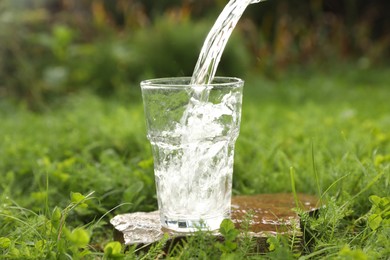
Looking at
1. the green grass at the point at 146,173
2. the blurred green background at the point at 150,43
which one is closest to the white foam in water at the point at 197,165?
the green grass at the point at 146,173

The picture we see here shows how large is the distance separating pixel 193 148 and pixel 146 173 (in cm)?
79

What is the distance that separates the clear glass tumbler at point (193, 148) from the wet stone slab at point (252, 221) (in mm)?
68

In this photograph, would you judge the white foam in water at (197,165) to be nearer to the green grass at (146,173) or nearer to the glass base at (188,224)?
the glass base at (188,224)

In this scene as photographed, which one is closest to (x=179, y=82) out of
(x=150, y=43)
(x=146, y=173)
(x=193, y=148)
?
(x=193, y=148)

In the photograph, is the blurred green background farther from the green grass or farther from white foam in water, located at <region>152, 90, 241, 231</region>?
white foam in water, located at <region>152, 90, 241, 231</region>

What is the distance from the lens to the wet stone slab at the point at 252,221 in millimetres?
1851

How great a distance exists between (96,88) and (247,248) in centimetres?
419

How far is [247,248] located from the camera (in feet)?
5.62

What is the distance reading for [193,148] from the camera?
188 centimetres

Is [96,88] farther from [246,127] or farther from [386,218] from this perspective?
[386,218]

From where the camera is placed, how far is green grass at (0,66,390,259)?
1.79m

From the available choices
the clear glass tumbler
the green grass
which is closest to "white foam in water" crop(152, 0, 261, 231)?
the clear glass tumbler

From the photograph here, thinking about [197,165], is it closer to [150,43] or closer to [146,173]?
[146,173]

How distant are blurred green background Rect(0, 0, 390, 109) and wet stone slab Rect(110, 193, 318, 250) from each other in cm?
330
